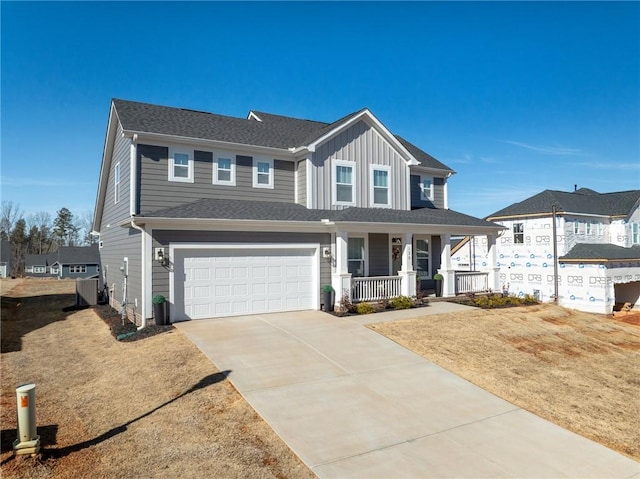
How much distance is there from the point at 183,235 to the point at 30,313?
10.3m

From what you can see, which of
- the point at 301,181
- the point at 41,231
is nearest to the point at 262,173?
the point at 301,181

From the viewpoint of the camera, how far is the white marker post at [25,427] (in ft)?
16.4

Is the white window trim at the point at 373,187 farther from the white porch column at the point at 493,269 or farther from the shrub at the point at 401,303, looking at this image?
the white porch column at the point at 493,269

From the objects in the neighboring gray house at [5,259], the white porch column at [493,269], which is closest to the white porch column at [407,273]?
the white porch column at [493,269]

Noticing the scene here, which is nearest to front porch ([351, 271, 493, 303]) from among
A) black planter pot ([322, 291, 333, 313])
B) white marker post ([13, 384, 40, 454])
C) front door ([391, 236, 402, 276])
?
black planter pot ([322, 291, 333, 313])

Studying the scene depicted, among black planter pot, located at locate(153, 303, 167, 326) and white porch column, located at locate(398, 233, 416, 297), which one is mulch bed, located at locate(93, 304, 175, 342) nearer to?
black planter pot, located at locate(153, 303, 167, 326)

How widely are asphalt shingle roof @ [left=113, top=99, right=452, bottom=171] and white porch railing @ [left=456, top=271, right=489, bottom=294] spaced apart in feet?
28.2

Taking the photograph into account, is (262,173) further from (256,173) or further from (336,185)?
(336,185)

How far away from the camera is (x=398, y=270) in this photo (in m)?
17.9

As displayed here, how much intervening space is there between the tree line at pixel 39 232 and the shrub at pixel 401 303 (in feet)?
205

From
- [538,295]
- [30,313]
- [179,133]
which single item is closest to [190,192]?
[179,133]

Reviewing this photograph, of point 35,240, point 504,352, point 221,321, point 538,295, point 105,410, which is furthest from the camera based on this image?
point 35,240

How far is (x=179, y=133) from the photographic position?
548 inches

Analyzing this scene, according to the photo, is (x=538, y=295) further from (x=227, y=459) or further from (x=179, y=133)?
(x=227, y=459)
